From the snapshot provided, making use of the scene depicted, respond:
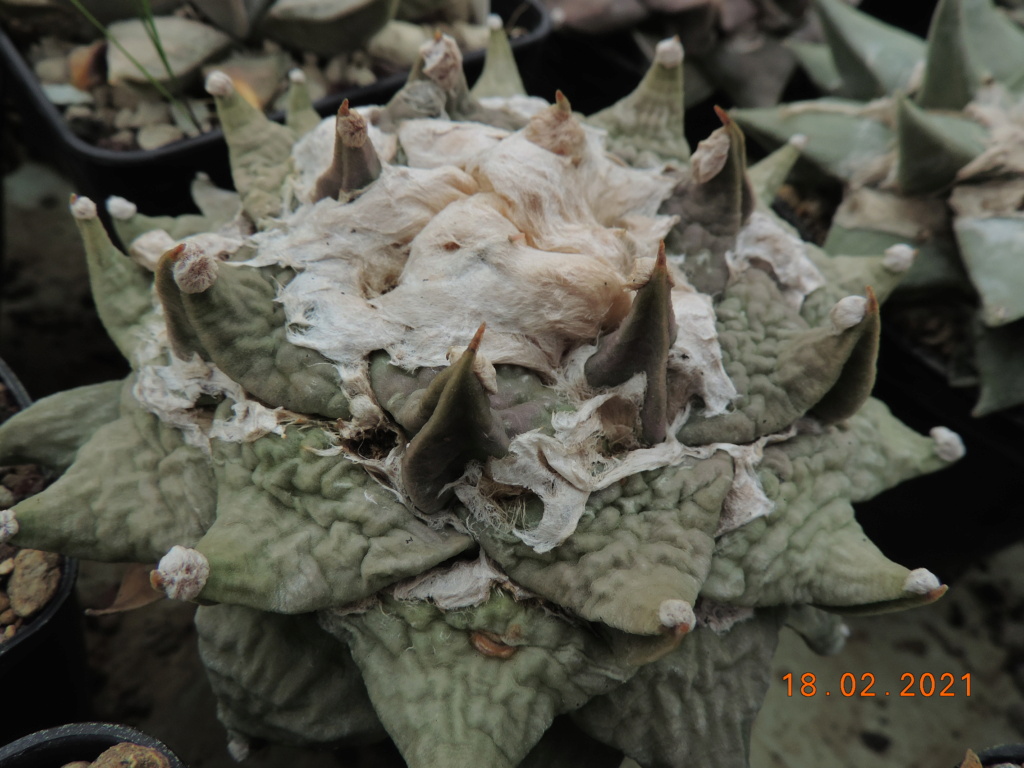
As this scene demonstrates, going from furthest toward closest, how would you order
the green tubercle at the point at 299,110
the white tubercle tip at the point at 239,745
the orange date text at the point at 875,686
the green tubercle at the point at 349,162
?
the orange date text at the point at 875,686 → the green tubercle at the point at 299,110 → the white tubercle tip at the point at 239,745 → the green tubercle at the point at 349,162

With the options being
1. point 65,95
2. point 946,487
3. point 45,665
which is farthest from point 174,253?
point 946,487

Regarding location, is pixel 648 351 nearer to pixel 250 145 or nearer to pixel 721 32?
pixel 250 145

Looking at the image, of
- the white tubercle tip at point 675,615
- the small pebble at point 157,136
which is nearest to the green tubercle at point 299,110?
the small pebble at point 157,136

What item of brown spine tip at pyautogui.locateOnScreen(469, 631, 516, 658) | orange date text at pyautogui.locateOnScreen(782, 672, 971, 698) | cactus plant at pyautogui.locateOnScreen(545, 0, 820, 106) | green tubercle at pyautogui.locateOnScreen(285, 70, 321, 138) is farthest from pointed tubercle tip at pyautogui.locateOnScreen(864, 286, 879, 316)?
cactus plant at pyautogui.locateOnScreen(545, 0, 820, 106)

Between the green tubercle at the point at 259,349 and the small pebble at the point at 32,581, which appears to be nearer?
the green tubercle at the point at 259,349

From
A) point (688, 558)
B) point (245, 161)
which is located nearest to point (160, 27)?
point (245, 161)

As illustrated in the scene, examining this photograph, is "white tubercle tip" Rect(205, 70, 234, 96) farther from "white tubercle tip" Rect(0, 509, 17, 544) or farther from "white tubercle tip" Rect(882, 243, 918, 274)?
"white tubercle tip" Rect(882, 243, 918, 274)

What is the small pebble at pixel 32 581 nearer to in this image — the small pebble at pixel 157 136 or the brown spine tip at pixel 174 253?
the brown spine tip at pixel 174 253

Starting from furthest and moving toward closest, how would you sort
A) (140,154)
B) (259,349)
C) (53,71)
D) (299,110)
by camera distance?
(53,71), (140,154), (299,110), (259,349)
